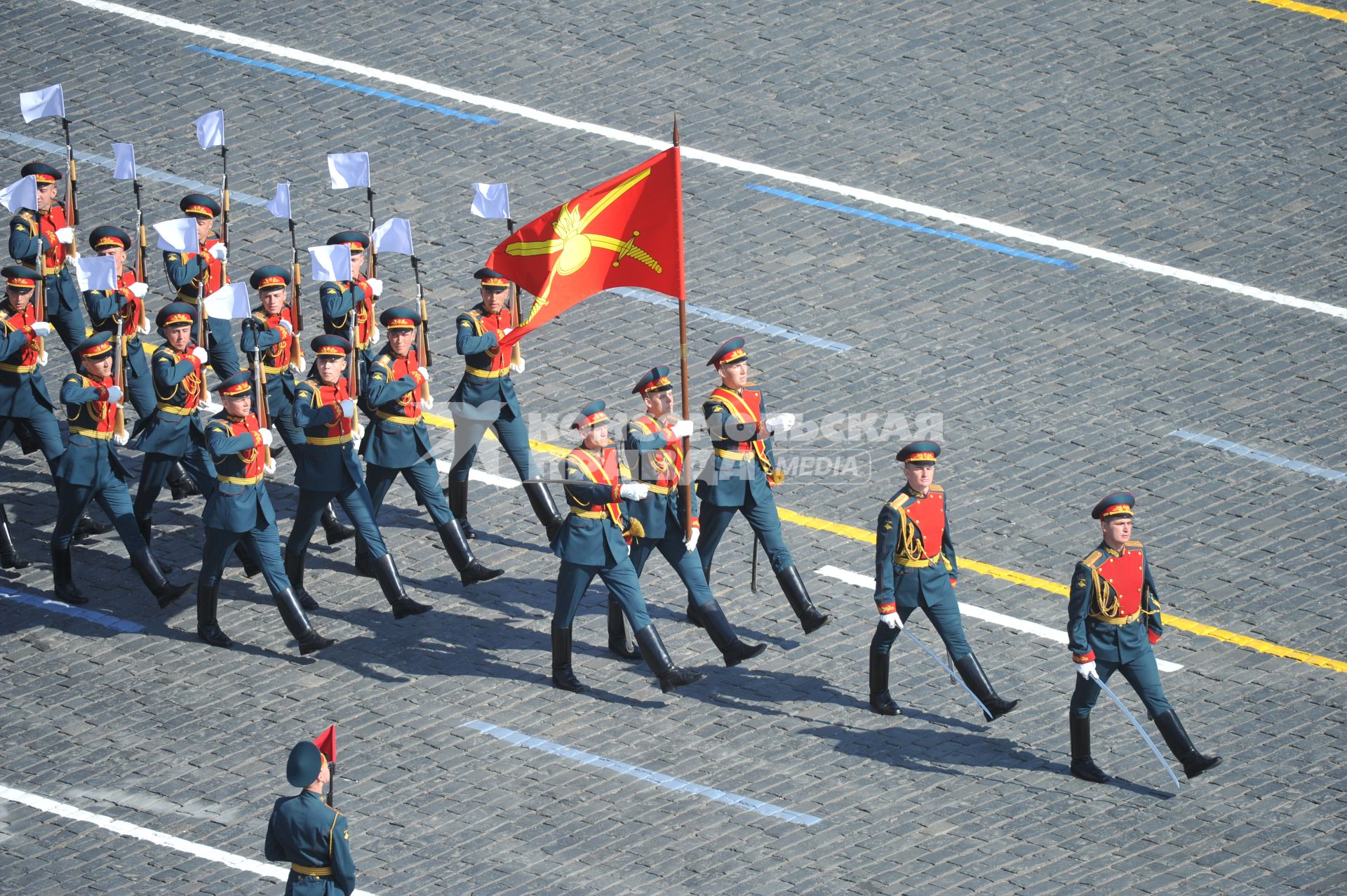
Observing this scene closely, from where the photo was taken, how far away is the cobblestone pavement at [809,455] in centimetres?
1609

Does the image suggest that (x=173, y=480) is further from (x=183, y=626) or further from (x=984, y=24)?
(x=984, y=24)

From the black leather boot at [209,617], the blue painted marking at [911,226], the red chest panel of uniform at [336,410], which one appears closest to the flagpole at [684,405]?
the red chest panel of uniform at [336,410]

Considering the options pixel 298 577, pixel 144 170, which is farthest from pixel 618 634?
pixel 144 170

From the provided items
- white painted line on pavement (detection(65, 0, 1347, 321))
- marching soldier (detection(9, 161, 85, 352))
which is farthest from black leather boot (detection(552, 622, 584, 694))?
white painted line on pavement (detection(65, 0, 1347, 321))

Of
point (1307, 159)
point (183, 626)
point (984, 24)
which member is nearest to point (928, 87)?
point (984, 24)

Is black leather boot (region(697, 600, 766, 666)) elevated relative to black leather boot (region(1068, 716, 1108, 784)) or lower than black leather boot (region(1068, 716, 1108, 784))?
elevated

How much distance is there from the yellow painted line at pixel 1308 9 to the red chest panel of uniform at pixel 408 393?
12.5 metres

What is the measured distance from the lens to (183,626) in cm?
1848

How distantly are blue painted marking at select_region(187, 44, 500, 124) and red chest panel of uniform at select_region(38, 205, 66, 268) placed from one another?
16.4ft

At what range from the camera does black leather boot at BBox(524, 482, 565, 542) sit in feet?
63.9

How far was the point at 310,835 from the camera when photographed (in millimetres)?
14070

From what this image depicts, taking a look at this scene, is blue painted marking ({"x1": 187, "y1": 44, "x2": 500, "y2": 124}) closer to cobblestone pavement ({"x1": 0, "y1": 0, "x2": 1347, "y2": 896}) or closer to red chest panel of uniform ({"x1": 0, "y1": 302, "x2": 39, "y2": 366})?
cobblestone pavement ({"x1": 0, "y1": 0, "x2": 1347, "y2": 896})

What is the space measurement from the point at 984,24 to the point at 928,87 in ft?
4.84

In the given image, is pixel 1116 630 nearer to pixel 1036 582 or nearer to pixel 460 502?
pixel 1036 582
